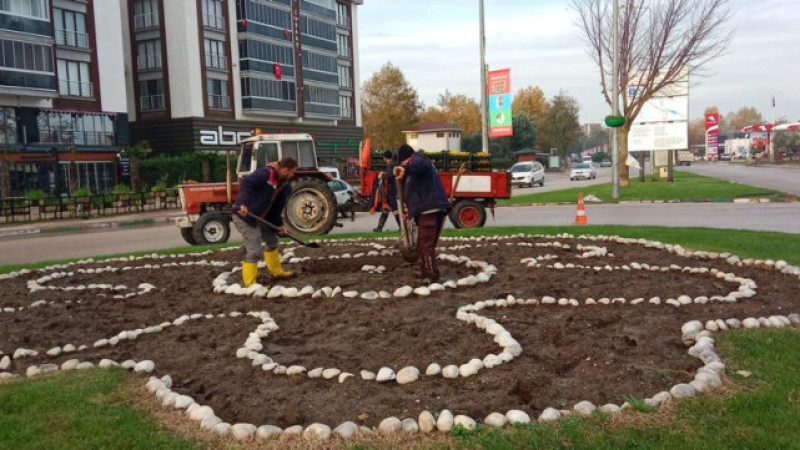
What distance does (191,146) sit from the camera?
4700cm

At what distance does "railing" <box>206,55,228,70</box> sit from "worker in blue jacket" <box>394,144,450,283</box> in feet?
145

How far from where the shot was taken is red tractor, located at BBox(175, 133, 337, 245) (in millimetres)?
15695

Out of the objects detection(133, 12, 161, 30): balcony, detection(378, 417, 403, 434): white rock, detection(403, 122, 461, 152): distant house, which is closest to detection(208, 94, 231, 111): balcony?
detection(133, 12, 161, 30): balcony

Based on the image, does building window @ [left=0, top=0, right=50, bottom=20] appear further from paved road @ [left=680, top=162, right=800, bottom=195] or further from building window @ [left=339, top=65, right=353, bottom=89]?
paved road @ [left=680, top=162, right=800, bottom=195]

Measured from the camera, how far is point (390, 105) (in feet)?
227

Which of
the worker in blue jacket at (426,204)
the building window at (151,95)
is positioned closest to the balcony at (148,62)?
the building window at (151,95)

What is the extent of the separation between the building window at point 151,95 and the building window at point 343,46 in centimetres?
2451

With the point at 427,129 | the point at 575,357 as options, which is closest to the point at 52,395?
the point at 575,357

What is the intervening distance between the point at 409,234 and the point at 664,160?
124 feet

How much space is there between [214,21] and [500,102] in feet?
81.1

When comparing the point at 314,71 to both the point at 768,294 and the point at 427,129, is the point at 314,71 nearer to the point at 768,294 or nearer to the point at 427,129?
the point at 427,129

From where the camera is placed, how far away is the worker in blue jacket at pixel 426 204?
8211 millimetres

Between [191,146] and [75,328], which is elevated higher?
[191,146]

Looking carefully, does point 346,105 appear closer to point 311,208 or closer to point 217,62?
point 217,62
